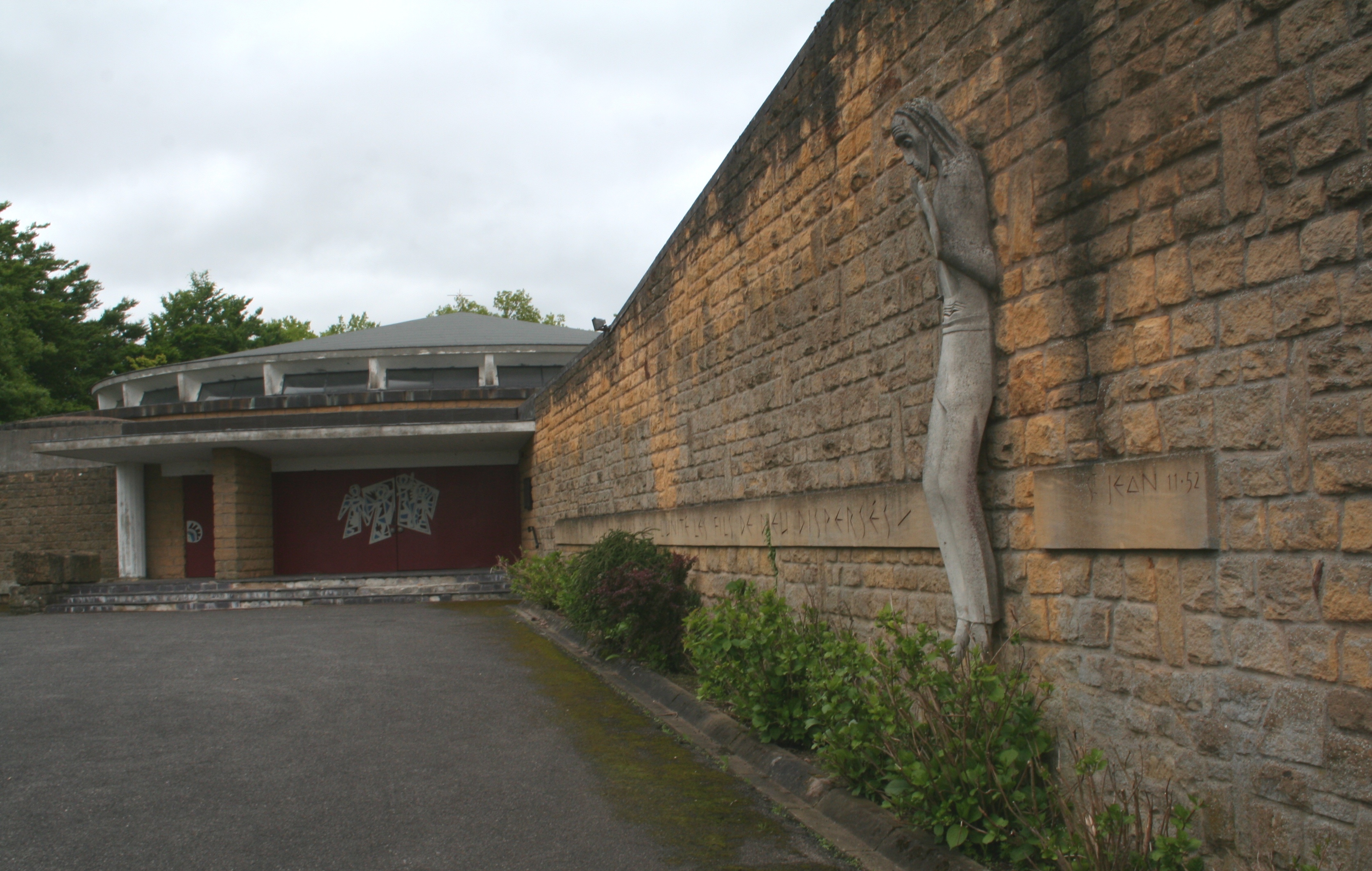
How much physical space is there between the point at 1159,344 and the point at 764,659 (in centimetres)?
330

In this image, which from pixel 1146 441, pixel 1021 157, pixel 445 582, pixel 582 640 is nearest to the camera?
pixel 1146 441

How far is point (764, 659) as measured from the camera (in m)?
6.41

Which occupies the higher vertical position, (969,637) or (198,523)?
(198,523)

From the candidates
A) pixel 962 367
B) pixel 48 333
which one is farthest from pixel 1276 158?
pixel 48 333

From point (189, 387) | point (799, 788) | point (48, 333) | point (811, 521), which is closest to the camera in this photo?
point (799, 788)

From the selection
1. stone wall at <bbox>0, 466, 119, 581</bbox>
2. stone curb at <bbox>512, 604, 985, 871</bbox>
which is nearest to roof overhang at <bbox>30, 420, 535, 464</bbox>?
stone wall at <bbox>0, 466, 119, 581</bbox>

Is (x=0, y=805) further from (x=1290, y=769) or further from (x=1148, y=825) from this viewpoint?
(x=1290, y=769)

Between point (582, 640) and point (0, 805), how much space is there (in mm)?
6851

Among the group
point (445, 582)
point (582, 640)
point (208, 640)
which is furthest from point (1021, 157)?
point (445, 582)

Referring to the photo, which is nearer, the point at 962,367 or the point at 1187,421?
the point at 1187,421

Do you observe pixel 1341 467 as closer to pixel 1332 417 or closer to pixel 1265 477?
pixel 1332 417

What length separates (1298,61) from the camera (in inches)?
130

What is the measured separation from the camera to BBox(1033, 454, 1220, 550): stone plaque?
3.67 m

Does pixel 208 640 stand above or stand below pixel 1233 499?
below
